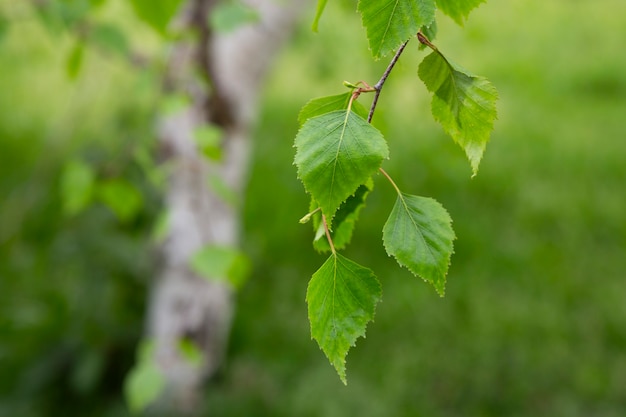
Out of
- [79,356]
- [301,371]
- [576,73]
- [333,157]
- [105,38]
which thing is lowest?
[576,73]

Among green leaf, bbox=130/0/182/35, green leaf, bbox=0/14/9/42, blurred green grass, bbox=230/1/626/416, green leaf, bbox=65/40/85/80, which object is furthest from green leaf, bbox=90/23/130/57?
green leaf, bbox=130/0/182/35

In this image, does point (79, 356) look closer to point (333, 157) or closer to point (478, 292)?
point (478, 292)

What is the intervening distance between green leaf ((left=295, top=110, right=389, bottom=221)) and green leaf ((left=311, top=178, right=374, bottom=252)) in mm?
55

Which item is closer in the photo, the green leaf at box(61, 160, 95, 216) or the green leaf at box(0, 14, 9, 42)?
the green leaf at box(0, 14, 9, 42)

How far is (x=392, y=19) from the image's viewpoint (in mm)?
564

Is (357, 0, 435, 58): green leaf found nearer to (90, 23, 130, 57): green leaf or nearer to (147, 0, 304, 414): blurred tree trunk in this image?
(90, 23, 130, 57): green leaf

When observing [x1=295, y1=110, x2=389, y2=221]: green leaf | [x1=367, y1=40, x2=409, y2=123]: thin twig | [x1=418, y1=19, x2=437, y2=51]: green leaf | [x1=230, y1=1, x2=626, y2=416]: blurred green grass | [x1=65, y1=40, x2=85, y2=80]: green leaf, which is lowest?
[x1=230, y1=1, x2=626, y2=416]: blurred green grass

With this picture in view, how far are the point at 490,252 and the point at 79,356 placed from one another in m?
2.32

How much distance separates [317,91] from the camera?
252 inches

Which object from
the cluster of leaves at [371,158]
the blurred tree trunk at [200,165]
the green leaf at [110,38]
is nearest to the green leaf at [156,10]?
the cluster of leaves at [371,158]

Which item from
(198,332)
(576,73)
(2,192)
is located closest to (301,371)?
(198,332)

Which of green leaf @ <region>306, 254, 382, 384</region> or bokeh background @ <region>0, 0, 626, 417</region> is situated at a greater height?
green leaf @ <region>306, 254, 382, 384</region>

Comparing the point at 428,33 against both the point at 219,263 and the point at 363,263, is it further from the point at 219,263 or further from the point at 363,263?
the point at 363,263

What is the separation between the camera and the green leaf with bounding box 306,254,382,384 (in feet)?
1.96
